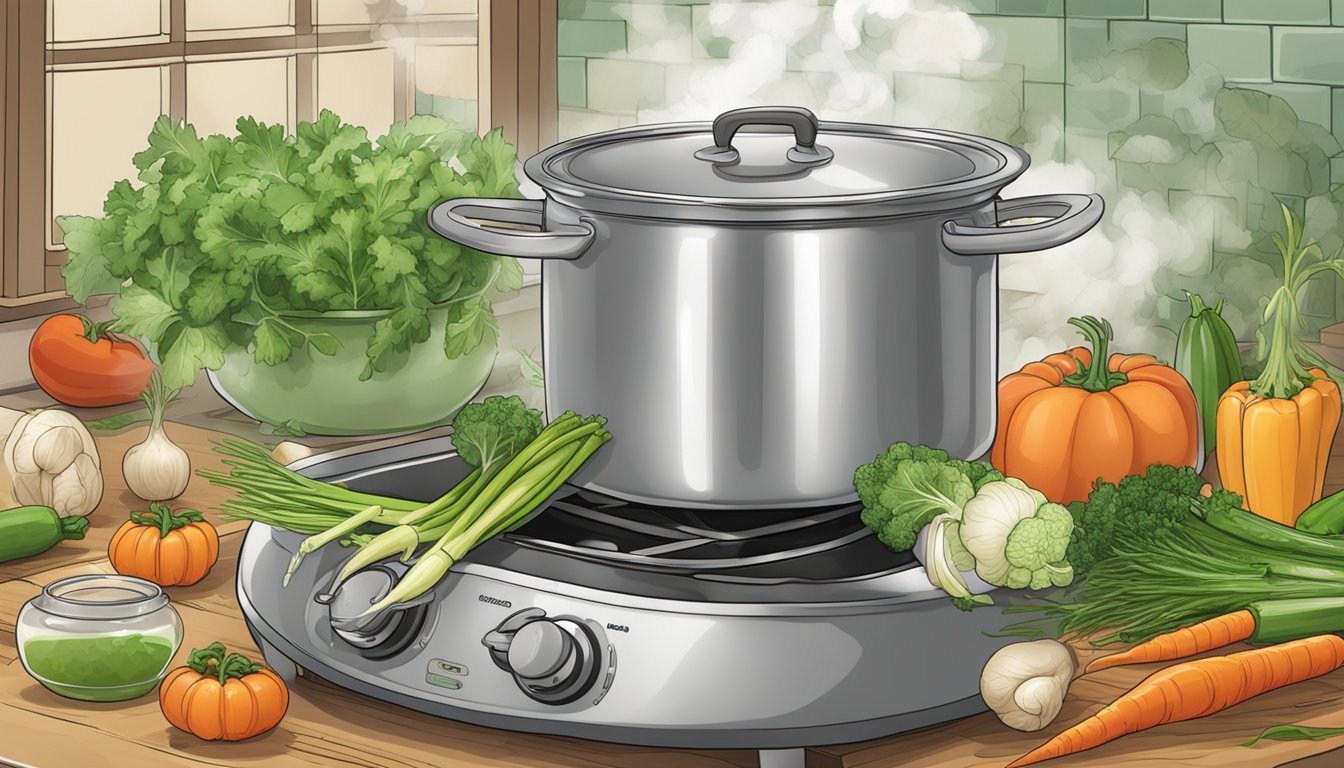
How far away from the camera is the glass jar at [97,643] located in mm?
1093

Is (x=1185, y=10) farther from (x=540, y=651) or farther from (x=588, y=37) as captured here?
(x=540, y=651)

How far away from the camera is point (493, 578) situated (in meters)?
1.04

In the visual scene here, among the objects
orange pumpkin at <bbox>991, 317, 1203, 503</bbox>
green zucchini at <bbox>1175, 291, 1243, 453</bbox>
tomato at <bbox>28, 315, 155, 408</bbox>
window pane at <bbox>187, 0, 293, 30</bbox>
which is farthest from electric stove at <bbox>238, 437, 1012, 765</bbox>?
window pane at <bbox>187, 0, 293, 30</bbox>

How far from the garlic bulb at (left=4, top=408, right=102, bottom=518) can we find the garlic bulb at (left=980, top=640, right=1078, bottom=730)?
90 cm

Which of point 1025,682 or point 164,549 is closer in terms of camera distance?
point 1025,682

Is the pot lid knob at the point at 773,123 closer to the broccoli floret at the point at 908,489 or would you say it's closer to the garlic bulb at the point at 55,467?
the broccoli floret at the point at 908,489

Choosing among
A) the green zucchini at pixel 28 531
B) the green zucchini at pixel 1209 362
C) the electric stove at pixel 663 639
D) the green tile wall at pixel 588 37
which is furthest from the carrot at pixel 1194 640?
the green tile wall at pixel 588 37

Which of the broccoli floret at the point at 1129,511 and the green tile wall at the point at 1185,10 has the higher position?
the green tile wall at the point at 1185,10

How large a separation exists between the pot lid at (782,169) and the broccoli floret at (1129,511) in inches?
9.5

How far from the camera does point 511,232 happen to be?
114 cm

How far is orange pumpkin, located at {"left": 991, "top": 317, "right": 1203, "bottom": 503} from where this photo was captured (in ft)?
4.62

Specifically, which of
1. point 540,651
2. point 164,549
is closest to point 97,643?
point 164,549

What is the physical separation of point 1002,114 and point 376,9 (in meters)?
0.98

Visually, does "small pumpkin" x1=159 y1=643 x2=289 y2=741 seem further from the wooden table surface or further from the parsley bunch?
the parsley bunch
